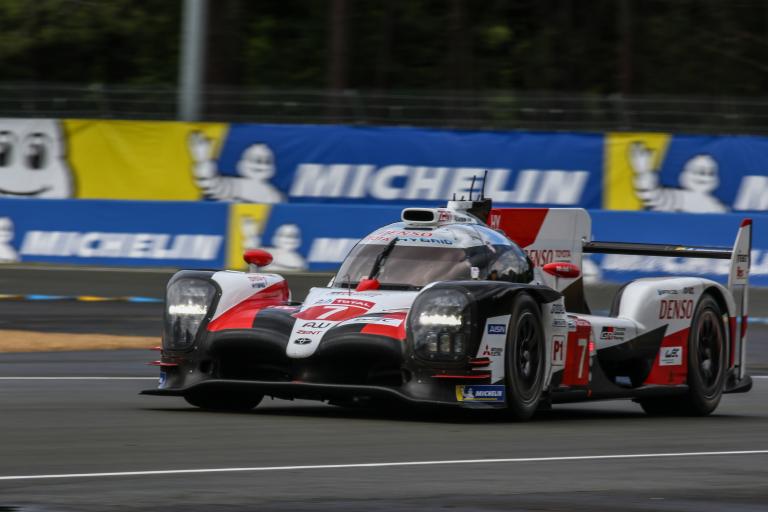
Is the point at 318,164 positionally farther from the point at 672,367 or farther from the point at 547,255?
the point at 672,367

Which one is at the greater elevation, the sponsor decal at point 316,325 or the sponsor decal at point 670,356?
the sponsor decal at point 316,325

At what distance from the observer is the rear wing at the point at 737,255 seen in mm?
12008

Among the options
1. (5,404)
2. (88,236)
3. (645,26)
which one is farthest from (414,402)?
(645,26)

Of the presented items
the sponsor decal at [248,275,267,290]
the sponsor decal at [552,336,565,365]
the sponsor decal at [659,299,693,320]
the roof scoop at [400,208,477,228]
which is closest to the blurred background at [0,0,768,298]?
the sponsor decal at [659,299,693,320]

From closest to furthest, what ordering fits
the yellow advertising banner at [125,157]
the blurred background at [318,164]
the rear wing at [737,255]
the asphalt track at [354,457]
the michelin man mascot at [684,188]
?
the asphalt track at [354,457]
the rear wing at [737,255]
the blurred background at [318,164]
the michelin man mascot at [684,188]
the yellow advertising banner at [125,157]

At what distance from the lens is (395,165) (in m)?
26.4

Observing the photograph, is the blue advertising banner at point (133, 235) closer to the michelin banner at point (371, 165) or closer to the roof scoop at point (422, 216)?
the michelin banner at point (371, 165)

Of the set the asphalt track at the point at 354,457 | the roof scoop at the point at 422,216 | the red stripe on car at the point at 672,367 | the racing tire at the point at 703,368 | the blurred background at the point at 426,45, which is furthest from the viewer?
the blurred background at the point at 426,45

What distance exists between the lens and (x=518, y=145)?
86.0 feet

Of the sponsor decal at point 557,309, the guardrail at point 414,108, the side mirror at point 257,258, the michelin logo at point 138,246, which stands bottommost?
the michelin logo at point 138,246

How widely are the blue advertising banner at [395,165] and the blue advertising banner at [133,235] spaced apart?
3136 mm

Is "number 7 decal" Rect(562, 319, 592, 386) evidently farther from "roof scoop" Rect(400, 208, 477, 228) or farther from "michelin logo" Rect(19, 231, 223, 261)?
"michelin logo" Rect(19, 231, 223, 261)

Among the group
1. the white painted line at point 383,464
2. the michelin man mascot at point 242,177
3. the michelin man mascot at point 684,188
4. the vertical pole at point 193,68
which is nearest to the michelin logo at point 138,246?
the michelin man mascot at point 242,177

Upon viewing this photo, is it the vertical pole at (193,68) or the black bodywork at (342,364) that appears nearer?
the black bodywork at (342,364)
